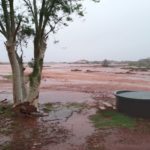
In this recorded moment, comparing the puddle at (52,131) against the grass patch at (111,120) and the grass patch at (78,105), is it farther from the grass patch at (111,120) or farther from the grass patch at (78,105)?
the grass patch at (78,105)

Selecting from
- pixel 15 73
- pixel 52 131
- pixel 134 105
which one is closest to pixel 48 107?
pixel 15 73

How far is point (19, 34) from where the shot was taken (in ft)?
49.1

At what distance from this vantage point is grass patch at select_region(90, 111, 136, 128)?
11.6 m

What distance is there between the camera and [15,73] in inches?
539

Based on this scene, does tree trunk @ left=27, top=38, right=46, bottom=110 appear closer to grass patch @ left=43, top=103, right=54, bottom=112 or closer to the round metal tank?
grass patch @ left=43, top=103, right=54, bottom=112

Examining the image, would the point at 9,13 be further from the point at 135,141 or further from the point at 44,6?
the point at 135,141

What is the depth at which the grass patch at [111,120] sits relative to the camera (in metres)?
11.6

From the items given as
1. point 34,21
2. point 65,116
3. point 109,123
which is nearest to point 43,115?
point 65,116

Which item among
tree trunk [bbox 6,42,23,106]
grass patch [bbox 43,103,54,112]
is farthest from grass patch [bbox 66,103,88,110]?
tree trunk [bbox 6,42,23,106]

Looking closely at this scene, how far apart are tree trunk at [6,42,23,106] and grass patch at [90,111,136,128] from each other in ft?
9.79

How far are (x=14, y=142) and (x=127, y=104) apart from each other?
5084mm

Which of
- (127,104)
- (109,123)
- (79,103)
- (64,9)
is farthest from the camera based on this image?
(79,103)

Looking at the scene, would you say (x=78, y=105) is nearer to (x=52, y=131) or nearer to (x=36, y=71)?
(x=36, y=71)

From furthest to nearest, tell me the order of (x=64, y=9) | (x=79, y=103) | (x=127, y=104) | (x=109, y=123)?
(x=79, y=103) < (x=64, y=9) < (x=127, y=104) < (x=109, y=123)
